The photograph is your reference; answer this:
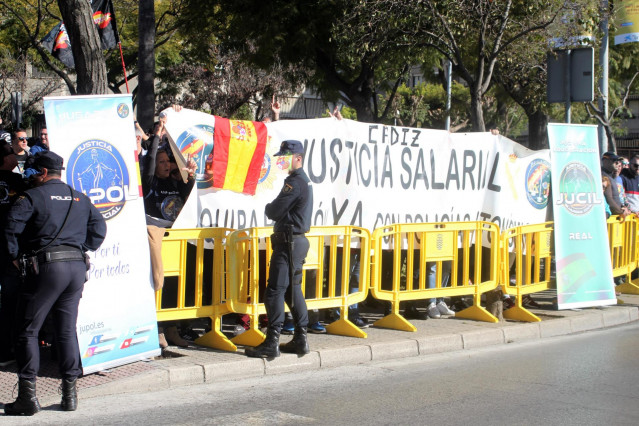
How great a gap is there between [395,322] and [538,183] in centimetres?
353

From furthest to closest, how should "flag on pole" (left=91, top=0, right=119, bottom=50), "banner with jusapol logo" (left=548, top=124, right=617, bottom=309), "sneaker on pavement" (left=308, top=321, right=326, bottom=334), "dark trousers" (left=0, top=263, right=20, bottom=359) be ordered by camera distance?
"flag on pole" (left=91, top=0, right=119, bottom=50) → "banner with jusapol logo" (left=548, top=124, right=617, bottom=309) → "sneaker on pavement" (left=308, top=321, right=326, bottom=334) → "dark trousers" (left=0, top=263, right=20, bottom=359)

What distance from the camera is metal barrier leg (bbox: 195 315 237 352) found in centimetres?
741

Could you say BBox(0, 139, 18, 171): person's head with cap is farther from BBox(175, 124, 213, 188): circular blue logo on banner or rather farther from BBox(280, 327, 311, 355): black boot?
BBox(280, 327, 311, 355): black boot

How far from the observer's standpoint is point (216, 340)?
296 inches

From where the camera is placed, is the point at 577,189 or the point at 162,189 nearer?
the point at 162,189

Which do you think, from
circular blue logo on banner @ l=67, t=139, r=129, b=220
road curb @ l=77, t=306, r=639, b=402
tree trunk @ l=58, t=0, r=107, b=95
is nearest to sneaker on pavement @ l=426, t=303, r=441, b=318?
road curb @ l=77, t=306, r=639, b=402

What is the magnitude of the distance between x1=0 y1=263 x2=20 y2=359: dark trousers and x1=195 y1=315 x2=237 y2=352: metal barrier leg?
176 centimetres

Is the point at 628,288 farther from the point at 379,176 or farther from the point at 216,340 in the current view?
the point at 216,340

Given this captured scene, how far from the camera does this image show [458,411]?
19.2 feet

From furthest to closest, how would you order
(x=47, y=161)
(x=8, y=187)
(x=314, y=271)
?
(x=314, y=271) < (x=8, y=187) < (x=47, y=161)

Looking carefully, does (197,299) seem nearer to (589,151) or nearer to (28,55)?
(589,151)

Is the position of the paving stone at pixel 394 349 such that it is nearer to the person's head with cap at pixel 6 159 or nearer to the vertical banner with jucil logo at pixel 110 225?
the vertical banner with jucil logo at pixel 110 225

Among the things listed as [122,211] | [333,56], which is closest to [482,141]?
[122,211]

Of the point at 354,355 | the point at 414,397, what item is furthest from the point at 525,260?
the point at 414,397
